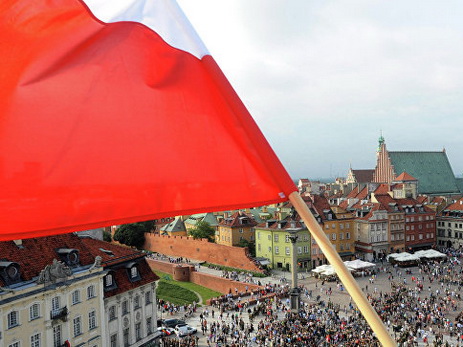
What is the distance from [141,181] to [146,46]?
108 cm

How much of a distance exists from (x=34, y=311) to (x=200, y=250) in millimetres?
40065

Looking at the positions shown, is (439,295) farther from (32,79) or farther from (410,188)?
(32,79)

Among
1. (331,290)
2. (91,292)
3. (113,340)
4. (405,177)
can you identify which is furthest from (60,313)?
(405,177)

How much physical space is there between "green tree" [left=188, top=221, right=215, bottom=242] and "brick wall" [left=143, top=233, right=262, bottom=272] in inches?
81.5

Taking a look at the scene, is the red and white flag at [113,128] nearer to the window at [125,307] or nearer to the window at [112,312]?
the window at [112,312]

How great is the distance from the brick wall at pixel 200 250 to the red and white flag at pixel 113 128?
47.0m

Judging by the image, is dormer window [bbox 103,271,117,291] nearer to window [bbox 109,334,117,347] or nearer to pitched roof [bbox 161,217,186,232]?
window [bbox 109,334,117,347]

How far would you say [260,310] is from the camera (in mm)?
34594

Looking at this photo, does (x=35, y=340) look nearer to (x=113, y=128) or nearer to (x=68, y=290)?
(x=68, y=290)

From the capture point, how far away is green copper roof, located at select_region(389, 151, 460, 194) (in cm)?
8612

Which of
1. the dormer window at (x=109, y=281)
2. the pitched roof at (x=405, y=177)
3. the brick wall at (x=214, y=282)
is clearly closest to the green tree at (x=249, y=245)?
the brick wall at (x=214, y=282)

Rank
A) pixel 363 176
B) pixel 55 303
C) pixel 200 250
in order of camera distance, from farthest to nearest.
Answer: pixel 363 176 < pixel 200 250 < pixel 55 303

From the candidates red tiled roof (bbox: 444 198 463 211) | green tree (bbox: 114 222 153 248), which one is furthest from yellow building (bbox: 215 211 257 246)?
red tiled roof (bbox: 444 198 463 211)

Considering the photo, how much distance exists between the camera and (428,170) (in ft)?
287
